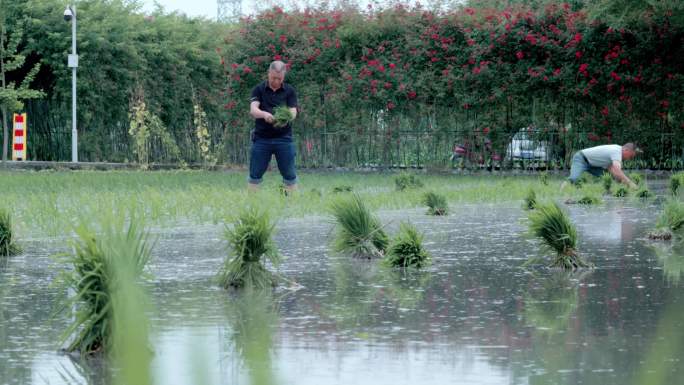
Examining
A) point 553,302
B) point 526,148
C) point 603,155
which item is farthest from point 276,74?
point 526,148

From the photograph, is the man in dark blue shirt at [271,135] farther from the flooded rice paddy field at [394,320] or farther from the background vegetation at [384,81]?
the background vegetation at [384,81]

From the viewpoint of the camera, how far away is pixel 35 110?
3438 centimetres

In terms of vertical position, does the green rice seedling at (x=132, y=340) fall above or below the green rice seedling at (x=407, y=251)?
above

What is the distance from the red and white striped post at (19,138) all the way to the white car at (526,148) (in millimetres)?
13609

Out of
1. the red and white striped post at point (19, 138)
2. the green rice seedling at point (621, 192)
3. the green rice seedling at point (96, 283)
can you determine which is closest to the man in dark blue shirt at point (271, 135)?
the green rice seedling at point (621, 192)

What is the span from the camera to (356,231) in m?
9.18

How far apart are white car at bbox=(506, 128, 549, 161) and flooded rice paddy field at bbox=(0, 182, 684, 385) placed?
59.7 ft

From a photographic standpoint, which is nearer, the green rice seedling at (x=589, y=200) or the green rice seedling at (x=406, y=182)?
the green rice seedling at (x=589, y=200)

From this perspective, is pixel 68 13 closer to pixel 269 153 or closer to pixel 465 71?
pixel 465 71

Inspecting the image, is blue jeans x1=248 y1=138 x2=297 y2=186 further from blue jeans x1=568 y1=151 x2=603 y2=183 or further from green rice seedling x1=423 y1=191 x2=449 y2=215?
blue jeans x1=568 y1=151 x2=603 y2=183

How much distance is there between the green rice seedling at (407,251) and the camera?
8.36 m

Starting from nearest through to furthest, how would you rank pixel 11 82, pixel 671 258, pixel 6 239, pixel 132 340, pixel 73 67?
1. pixel 132 340
2. pixel 671 258
3. pixel 6 239
4. pixel 73 67
5. pixel 11 82

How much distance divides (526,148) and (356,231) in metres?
19.6

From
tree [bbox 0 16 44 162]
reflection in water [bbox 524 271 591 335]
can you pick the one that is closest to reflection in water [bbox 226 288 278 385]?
reflection in water [bbox 524 271 591 335]
